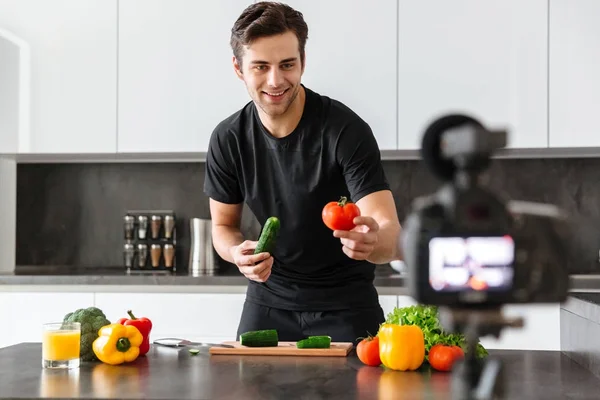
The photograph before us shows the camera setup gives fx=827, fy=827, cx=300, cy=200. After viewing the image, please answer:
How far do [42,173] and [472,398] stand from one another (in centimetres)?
411

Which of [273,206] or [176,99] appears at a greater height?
[176,99]

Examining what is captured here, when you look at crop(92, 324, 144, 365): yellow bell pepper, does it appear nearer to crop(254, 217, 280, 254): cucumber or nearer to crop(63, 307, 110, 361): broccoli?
crop(63, 307, 110, 361): broccoli

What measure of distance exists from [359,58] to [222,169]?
1.44 meters

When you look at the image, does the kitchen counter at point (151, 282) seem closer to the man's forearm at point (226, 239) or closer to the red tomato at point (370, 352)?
the man's forearm at point (226, 239)

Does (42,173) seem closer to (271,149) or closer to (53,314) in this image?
(53,314)

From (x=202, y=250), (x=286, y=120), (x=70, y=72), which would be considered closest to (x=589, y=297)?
(x=286, y=120)

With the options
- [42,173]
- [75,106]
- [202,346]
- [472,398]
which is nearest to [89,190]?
[42,173]

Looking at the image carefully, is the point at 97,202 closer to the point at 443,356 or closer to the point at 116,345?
the point at 116,345

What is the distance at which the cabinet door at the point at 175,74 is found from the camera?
13.4 feet

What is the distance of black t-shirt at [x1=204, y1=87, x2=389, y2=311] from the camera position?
8.69ft

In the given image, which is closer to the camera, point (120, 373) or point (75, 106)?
point (120, 373)

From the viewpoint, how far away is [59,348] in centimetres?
202

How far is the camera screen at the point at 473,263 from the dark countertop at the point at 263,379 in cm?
79

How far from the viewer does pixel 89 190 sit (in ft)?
15.3
